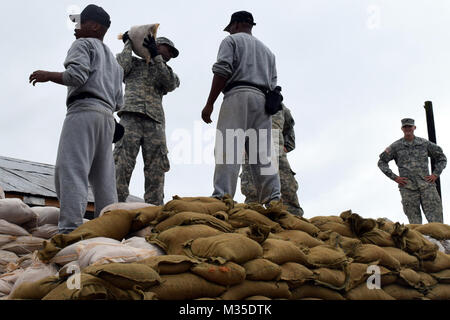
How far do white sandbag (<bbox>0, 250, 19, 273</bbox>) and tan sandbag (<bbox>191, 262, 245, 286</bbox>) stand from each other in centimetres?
189

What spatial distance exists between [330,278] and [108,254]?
1.22 metres

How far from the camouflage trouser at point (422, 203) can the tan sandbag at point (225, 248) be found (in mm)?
5114

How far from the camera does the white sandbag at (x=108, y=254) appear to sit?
254 centimetres

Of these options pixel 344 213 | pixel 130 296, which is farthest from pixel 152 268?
pixel 344 213

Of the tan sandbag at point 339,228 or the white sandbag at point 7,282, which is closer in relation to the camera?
the white sandbag at point 7,282

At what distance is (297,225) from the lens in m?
3.69

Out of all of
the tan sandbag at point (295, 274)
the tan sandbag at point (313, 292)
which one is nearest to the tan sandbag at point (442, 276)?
the tan sandbag at point (313, 292)

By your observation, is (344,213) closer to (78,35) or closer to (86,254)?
(86,254)

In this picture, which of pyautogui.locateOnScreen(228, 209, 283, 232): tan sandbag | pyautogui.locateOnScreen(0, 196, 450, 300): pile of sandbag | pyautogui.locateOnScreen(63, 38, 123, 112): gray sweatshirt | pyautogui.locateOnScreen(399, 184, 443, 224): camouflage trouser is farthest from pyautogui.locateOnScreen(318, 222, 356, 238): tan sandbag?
pyautogui.locateOnScreen(399, 184, 443, 224): camouflage trouser

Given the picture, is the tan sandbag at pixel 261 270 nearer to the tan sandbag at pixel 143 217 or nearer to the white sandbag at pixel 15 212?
the tan sandbag at pixel 143 217

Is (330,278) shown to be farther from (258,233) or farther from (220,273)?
(220,273)

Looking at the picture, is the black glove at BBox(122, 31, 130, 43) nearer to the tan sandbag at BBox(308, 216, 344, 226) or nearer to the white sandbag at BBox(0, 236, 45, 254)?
the white sandbag at BBox(0, 236, 45, 254)

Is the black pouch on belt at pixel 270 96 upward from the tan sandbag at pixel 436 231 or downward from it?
upward
